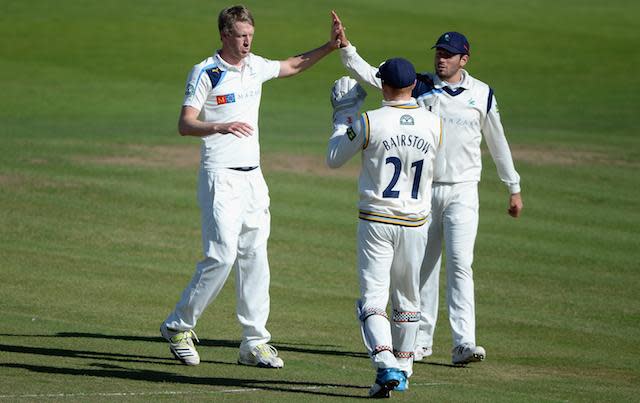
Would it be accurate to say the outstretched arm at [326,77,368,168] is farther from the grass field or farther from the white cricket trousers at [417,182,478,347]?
the white cricket trousers at [417,182,478,347]

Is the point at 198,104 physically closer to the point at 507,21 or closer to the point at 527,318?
the point at 527,318

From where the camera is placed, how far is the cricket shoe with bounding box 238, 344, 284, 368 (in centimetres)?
959

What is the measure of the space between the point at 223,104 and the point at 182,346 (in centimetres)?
188

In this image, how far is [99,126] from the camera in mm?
24922

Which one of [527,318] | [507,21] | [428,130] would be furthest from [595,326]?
[507,21]

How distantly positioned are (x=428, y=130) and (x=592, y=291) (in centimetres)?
539

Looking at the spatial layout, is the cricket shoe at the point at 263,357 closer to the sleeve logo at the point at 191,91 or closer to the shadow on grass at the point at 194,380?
the shadow on grass at the point at 194,380

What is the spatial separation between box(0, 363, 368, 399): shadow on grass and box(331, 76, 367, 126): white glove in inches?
74.3

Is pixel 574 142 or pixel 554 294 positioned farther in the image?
pixel 574 142

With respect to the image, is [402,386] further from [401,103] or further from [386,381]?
[401,103]

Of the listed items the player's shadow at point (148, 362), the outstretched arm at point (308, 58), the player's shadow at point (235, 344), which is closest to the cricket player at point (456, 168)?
the outstretched arm at point (308, 58)

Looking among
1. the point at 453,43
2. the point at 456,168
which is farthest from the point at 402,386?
the point at 453,43

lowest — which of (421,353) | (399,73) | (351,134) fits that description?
(421,353)

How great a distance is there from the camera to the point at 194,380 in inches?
354
